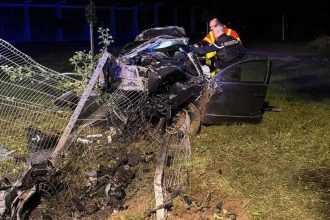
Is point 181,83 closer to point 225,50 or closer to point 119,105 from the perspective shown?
point 119,105

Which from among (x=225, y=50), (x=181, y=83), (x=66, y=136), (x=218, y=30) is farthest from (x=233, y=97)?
(x=66, y=136)

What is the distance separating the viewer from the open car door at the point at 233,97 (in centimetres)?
666

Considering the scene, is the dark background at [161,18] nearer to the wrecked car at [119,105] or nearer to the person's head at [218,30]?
the person's head at [218,30]

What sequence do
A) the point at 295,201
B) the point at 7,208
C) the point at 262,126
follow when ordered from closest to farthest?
1. the point at 7,208
2. the point at 295,201
3. the point at 262,126

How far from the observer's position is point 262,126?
23.6 ft

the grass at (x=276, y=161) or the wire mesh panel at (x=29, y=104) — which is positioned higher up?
the wire mesh panel at (x=29, y=104)

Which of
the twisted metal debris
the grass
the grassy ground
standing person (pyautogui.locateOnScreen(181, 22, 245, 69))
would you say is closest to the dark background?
standing person (pyautogui.locateOnScreen(181, 22, 245, 69))

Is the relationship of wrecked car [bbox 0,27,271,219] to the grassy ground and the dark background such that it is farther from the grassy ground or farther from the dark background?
the dark background

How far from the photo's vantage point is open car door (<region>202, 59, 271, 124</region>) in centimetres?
666

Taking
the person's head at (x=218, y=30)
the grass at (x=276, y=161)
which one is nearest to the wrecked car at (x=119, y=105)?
the grass at (x=276, y=161)

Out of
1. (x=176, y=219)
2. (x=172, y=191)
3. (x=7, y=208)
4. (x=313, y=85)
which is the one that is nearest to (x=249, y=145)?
(x=172, y=191)

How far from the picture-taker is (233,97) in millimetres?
6719

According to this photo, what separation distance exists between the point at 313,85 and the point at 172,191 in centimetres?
812

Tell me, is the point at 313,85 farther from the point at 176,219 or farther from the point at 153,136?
the point at 176,219
